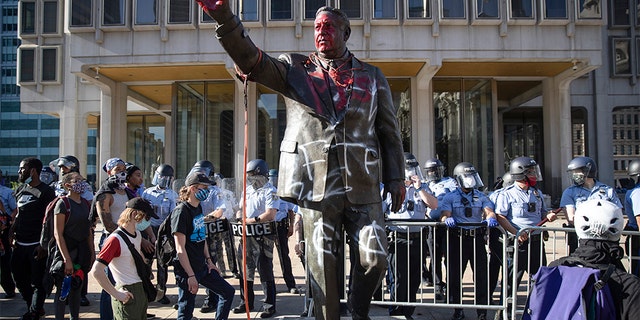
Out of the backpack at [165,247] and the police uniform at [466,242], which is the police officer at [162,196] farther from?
the police uniform at [466,242]

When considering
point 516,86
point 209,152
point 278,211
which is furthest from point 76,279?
point 516,86

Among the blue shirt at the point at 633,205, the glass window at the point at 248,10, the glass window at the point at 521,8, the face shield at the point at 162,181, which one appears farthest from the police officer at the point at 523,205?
the glass window at the point at 248,10

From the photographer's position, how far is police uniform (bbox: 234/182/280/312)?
6.71 metres

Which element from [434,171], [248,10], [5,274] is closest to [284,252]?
[434,171]

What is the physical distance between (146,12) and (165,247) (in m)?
17.6

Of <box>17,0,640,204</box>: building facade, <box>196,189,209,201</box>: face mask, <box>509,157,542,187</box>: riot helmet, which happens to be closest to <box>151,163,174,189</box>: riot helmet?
<box>196,189,209,201</box>: face mask

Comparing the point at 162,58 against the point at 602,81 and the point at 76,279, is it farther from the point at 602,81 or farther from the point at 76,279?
the point at 602,81

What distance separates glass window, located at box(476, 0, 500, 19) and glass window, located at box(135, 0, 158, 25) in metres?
12.6

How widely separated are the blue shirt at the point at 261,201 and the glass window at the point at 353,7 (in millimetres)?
14185

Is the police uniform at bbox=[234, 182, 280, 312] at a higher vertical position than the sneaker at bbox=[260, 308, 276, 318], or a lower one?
higher

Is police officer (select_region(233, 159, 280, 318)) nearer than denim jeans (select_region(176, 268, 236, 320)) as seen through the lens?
No

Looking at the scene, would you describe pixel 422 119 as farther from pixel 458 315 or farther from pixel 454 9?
pixel 458 315

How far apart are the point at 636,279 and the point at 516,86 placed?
24.1m

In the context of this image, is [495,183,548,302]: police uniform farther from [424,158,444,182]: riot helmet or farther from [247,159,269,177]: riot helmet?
[247,159,269,177]: riot helmet
